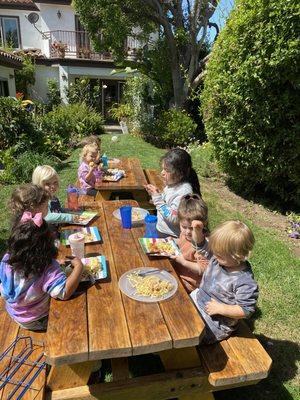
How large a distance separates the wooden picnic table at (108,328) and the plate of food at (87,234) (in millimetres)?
592

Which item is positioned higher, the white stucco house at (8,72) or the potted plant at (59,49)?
the potted plant at (59,49)

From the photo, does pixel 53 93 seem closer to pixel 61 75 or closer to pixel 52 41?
pixel 61 75

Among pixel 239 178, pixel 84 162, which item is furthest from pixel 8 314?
pixel 239 178

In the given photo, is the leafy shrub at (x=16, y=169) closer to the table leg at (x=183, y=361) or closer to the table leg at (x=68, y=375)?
the table leg at (x=68, y=375)

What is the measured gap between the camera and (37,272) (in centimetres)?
231

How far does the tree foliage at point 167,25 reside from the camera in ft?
41.5

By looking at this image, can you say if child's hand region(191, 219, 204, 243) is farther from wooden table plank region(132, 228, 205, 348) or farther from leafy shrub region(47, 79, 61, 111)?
leafy shrub region(47, 79, 61, 111)

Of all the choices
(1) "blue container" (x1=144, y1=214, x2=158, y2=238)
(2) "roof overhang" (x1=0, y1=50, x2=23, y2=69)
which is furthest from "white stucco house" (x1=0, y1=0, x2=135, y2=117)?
(1) "blue container" (x1=144, y1=214, x2=158, y2=238)

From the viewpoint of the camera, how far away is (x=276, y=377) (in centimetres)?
294

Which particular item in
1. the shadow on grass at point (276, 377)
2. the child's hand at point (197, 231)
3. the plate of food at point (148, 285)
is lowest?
the shadow on grass at point (276, 377)

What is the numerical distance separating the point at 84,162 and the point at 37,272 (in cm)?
318

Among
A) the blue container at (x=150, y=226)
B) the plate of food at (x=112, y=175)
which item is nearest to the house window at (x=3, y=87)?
the plate of food at (x=112, y=175)

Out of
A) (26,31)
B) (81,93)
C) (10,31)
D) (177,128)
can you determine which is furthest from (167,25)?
(10,31)

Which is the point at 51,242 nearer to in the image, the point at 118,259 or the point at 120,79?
the point at 118,259
